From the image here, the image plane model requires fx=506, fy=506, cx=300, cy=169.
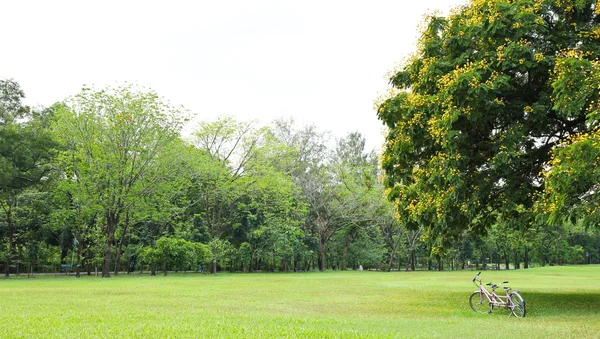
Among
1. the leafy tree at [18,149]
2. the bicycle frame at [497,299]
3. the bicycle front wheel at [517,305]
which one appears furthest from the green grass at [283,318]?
the leafy tree at [18,149]

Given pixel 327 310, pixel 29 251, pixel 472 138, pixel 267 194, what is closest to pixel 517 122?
pixel 472 138

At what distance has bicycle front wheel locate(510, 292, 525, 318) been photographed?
586 inches

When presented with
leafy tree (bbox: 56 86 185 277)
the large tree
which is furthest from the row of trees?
the large tree

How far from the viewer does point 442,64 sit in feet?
55.8

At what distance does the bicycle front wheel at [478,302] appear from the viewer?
1622 centimetres

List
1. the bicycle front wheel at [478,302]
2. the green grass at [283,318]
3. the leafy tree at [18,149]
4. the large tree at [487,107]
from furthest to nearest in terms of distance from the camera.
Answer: the leafy tree at [18,149]
the bicycle front wheel at [478,302]
the large tree at [487,107]
the green grass at [283,318]

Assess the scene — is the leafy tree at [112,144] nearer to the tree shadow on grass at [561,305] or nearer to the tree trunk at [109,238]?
the tree trunk at [109,238]

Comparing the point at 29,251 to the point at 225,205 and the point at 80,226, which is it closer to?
the point at 80,226

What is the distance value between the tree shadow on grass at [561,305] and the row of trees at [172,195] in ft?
12.8

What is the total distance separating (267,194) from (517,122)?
34265mm

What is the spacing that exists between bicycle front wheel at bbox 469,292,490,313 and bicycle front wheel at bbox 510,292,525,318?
96cm

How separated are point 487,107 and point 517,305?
5953 mm

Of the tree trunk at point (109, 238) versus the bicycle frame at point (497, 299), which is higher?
the tree trunk at point (109, 238)

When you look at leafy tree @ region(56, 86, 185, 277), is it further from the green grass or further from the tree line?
the green grass
